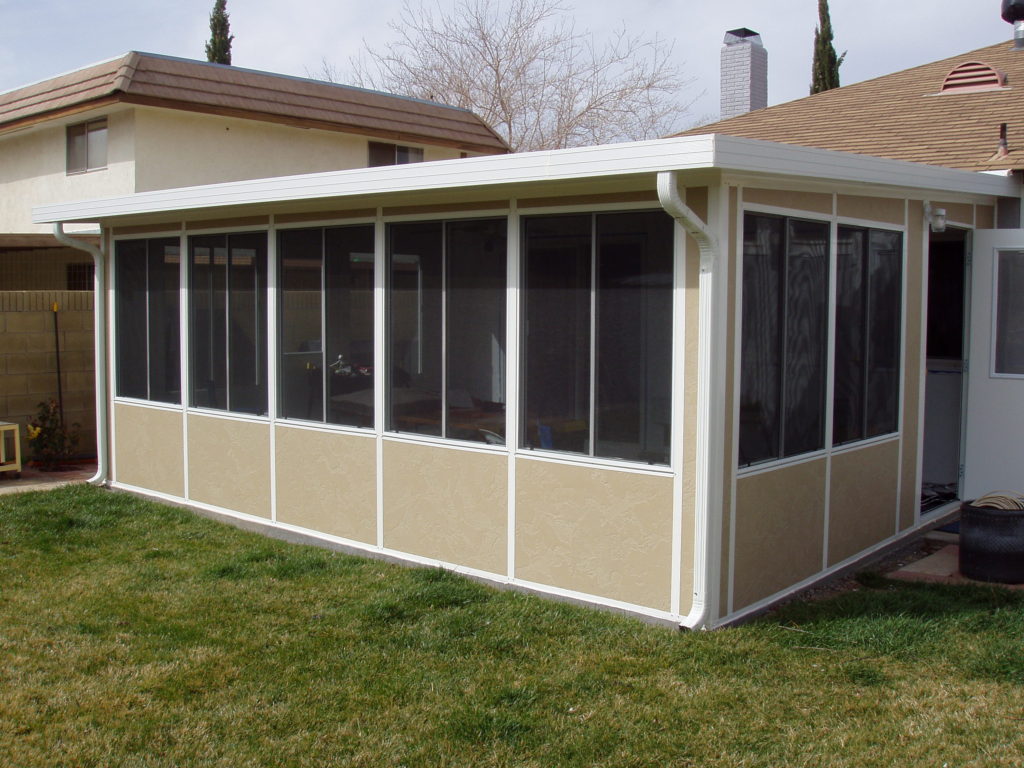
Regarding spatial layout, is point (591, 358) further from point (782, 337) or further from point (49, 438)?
point (49, 438)

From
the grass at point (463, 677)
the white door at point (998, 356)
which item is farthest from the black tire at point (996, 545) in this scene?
the white door at point (998, 356)

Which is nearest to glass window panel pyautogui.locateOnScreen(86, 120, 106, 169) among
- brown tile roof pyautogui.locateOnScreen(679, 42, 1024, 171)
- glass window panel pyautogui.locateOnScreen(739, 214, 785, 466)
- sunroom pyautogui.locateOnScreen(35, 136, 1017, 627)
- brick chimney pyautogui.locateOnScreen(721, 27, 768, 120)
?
sunroom pyautogui.locateOnScreen(35, 136, 1017, 627)

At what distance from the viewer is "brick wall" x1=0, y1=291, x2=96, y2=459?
1049 centimetres

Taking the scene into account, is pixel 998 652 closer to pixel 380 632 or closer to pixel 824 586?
pixel 824 586

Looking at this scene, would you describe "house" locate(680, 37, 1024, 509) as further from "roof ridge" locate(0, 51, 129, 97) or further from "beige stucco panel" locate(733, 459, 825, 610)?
"roof ridge" locate(0, 51, 129, 97)

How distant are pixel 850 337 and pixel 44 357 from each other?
26.8 ft

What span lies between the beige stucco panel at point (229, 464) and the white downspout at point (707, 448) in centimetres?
360

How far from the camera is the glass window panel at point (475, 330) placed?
20.0 ft

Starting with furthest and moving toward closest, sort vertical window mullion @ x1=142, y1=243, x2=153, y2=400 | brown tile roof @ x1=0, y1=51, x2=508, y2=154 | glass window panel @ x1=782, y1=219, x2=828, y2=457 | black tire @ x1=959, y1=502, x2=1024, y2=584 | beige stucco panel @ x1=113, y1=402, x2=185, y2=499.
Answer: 1. brown tile roof @ x1=0, y1=51, x2=508, y2=154
2. vertical window mullion @ x1=142, y1=243, x2=153, y2=400
3. beige stucco panel @ x1=113, y1=402, x2=185, y2=499
4. black tire @ x1=959, y1=502, x2=1024, y2=584
5. glass window panel @ x1=782, y1=219, x2=828, y2=457

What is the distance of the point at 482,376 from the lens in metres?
6.20

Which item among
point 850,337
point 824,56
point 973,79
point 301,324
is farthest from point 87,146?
point 824,56

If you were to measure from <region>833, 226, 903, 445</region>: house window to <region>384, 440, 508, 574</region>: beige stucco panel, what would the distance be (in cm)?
217

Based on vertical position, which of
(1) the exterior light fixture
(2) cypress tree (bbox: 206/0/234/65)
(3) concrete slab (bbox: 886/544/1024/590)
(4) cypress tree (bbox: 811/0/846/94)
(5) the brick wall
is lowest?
(3) concrete slab (bbox: 886/544/1024/590)

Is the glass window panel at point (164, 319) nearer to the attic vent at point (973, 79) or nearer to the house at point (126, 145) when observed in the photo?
the house at point (126, 145)
